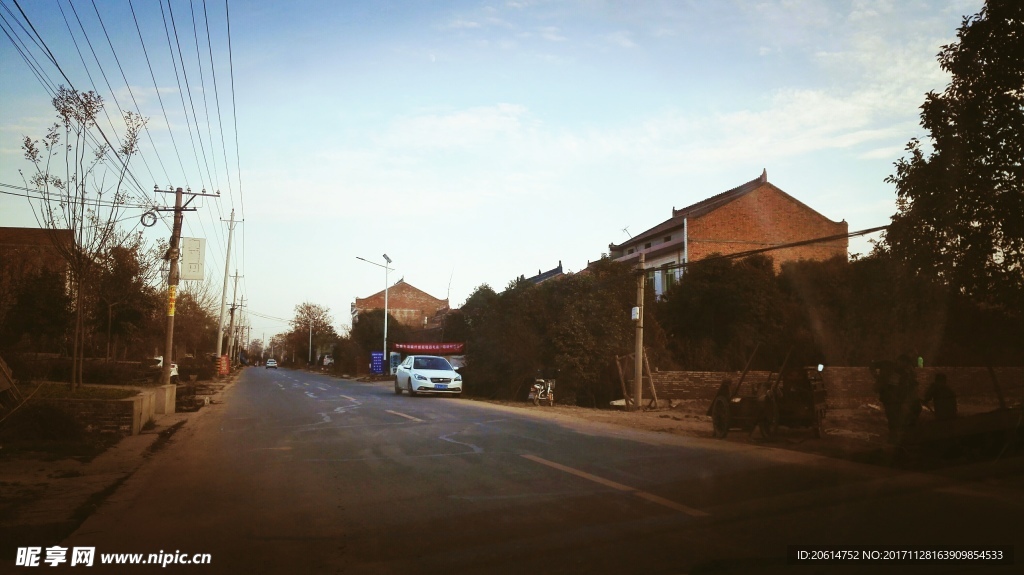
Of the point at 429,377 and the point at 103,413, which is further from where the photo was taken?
the point at 429,377

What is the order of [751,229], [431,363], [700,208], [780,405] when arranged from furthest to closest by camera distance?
[700,208] < [751,229] < [431,363] < [780,405]

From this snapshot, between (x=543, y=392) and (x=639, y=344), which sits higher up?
(x=639, y=344)

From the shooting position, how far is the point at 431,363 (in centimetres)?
2930

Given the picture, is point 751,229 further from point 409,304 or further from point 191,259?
point 409,304

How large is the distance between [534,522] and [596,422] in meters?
11.2

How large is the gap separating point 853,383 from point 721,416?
1698cm

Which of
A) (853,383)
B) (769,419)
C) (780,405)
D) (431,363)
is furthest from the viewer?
(431,363)

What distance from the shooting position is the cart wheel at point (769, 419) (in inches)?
505

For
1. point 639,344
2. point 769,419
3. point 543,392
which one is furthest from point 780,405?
point 543,392

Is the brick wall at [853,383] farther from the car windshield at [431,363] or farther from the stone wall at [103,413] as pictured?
the stone wall at [103,413]

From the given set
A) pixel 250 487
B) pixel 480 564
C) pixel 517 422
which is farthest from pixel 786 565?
pixel 517 422

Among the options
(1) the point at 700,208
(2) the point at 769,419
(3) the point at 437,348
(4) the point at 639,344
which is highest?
(1) the point at 700,208

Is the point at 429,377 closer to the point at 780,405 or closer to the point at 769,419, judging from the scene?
the point at 769,419

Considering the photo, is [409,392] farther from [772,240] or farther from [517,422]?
[772,240]
